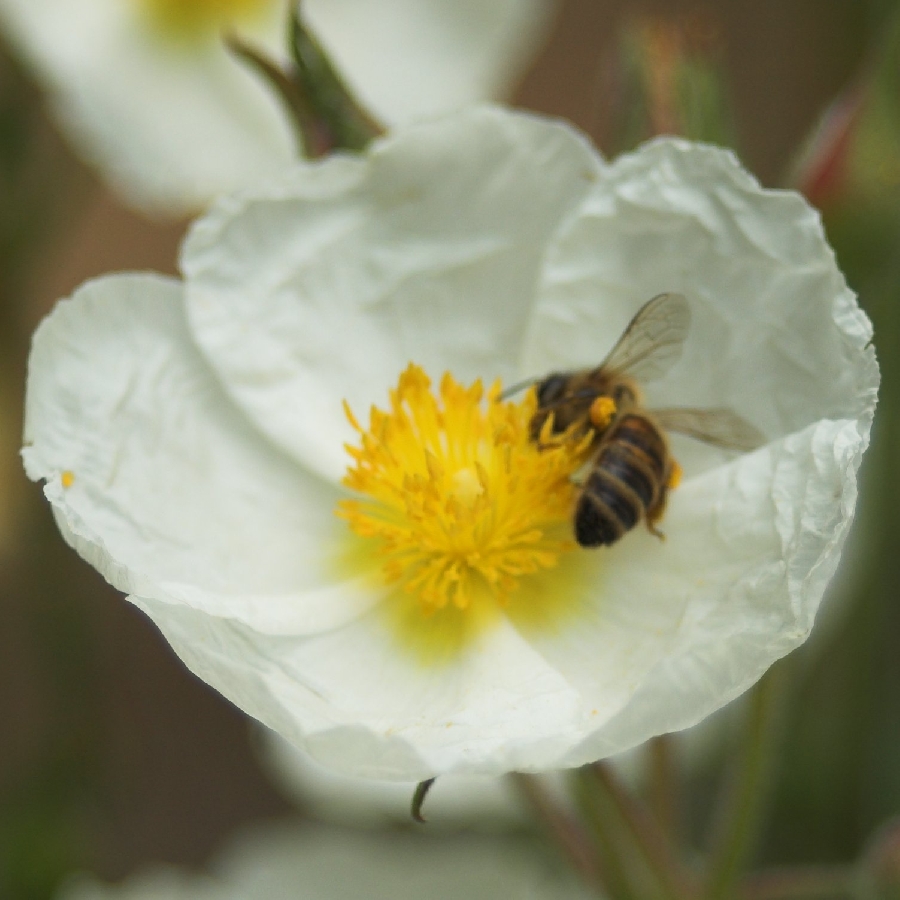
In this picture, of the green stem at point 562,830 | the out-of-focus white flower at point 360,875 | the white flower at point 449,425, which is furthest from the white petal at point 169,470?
the out-of-focus white flower at point 360,875

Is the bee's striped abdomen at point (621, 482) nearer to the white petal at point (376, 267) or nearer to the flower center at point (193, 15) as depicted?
the white petal at point (376, 267)

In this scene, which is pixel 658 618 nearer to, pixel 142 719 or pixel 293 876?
pixel 293 876

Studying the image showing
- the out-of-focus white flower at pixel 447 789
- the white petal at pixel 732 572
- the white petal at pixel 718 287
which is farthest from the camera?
the out-of-focus white flower at pixel 447 789

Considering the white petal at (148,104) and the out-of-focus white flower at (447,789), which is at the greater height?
the white petal at (148,104)

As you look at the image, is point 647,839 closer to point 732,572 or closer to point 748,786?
point 748,786

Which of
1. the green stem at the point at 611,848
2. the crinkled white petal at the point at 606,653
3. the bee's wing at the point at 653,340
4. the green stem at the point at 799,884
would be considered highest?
the bee's wing at the point at 653,340

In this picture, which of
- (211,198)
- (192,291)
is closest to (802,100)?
(211,198)
